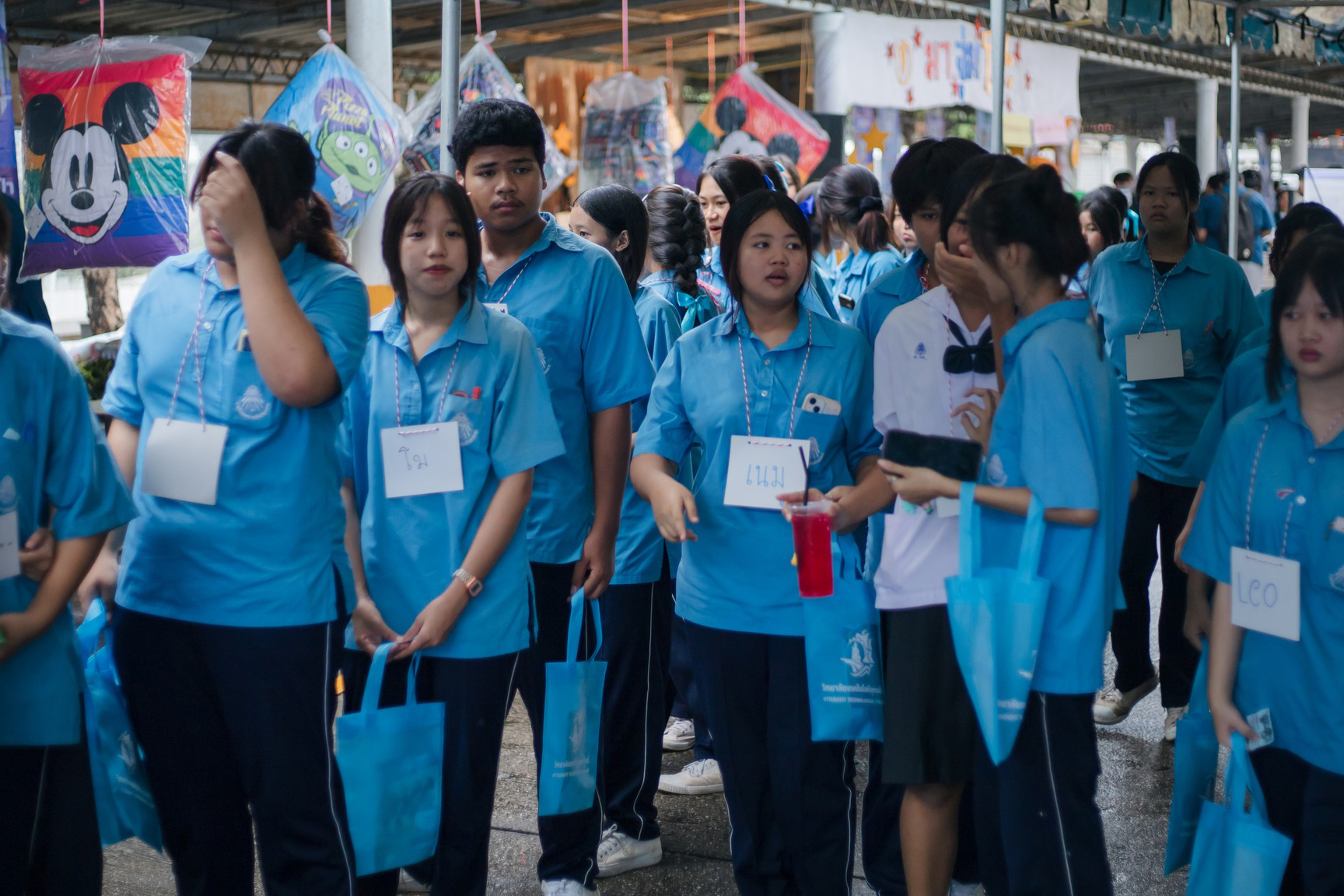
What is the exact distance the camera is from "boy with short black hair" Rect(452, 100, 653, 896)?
2648 mm

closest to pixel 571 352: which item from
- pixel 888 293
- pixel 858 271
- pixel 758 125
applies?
pixel 888 293

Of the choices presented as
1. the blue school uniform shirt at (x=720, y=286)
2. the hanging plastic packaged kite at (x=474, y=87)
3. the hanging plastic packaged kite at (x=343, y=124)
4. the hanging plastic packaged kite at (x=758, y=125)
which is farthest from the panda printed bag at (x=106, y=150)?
the hanging plastic packaged kite at (x=758, y=125)

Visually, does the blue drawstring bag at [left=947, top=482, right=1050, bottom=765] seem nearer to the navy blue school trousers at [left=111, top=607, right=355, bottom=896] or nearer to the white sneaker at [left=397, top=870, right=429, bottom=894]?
the navy blue school trousers at [left=111, top=607, right=355, bottom=896]

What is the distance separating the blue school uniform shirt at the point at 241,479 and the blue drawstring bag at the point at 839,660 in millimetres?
819

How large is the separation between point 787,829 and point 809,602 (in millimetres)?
453

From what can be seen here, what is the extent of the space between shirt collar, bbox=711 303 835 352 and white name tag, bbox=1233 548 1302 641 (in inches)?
31.8

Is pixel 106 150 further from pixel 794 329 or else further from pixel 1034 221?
pixel 1034 221

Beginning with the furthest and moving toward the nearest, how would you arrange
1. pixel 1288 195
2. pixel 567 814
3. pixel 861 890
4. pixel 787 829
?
pixel 1288 195
pixel 861 890
pixel 567 814
pixel 787 829

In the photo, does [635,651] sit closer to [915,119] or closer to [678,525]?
[678,525]

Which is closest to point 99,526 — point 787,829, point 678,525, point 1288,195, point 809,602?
point 678,525

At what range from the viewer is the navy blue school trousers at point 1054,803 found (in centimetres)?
211

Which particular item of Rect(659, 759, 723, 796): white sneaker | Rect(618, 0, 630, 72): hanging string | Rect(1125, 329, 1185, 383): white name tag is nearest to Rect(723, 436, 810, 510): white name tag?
Rect(659, 759, 723, 796): white sneaker

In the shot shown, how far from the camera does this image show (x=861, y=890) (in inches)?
116

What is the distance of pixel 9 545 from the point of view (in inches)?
72.5
